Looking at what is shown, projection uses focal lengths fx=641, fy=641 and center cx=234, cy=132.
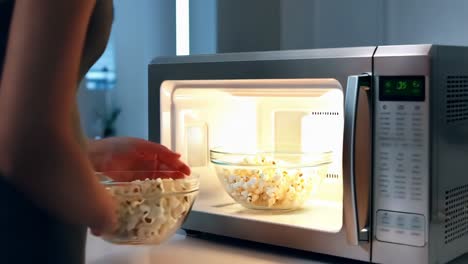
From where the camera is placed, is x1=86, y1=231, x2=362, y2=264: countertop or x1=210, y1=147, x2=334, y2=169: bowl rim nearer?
x1=86, y1=231, x2=362, y2=264: countertop

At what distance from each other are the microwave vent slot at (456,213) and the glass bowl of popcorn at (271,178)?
0.87 feet

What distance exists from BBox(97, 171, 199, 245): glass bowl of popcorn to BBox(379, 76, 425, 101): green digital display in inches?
12.5

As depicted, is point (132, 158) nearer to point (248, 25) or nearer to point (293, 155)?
point (293, 155)

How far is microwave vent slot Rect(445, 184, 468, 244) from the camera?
93 centimetres

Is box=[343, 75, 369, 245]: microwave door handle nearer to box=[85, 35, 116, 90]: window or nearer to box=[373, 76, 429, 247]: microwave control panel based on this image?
box=[373, 76, 429, 247]: microwave control panel

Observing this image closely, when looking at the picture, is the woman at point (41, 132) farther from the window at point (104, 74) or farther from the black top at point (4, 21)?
the window at point (104, 74)

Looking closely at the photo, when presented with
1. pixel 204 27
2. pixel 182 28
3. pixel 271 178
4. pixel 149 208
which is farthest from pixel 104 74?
pixel 149 208

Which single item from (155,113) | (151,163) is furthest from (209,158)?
(151,163)

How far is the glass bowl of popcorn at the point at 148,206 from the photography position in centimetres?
92

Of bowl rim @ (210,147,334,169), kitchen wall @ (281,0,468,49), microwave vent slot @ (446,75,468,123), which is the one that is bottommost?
bowl rim @ (210,147,334,169)

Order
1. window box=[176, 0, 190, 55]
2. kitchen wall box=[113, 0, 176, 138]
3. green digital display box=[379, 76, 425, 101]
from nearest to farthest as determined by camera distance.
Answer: green digital display box=[379, 76, 425, 101] < window box=[176, 0, 190, 55] < kitchen wall box=[113, 0, 176, 138]

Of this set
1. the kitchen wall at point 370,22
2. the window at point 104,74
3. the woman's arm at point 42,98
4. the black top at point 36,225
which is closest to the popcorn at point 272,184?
the kitchen wall at point 370,22

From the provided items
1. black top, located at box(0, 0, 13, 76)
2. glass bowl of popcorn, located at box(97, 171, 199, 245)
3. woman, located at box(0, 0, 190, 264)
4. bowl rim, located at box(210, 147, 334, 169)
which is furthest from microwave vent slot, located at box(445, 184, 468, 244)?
black top, located at box(0, 0, 13, 76)

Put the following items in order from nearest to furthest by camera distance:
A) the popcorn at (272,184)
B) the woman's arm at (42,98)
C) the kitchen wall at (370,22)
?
1. the woman's arm at (42,98)
2. the popcorn at (272,184)
3. the kitchen wall at (370,22)
